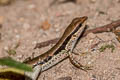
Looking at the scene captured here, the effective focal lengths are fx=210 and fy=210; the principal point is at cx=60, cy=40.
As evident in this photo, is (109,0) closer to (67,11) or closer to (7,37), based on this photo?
(67,11)

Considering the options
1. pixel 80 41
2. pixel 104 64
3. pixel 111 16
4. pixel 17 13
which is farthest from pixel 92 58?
pixel 17 13

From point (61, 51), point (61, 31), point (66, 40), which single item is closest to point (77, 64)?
point (61, 51)

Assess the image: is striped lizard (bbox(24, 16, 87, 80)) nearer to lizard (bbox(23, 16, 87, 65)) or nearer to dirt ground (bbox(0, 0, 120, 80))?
lizard (bbox(23, 16, 87, 65))

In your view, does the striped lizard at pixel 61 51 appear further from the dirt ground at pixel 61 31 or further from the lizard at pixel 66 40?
the dirt ground at pixel 61 31

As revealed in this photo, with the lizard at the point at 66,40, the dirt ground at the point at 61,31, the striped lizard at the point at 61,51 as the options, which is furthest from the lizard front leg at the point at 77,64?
the lizard at the point at 66,40

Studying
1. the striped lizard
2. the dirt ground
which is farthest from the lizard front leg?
the dirt ground

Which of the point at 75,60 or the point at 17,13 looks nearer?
the point at 75,60

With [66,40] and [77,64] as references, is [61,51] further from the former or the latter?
[77,64]
